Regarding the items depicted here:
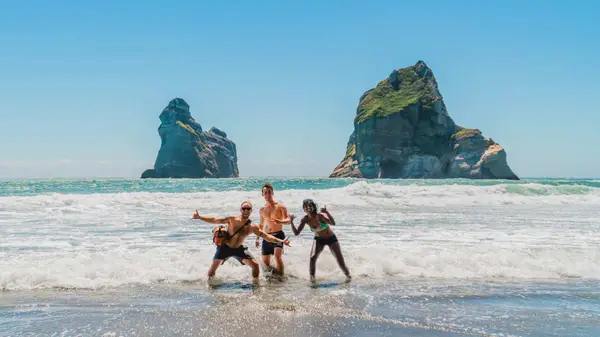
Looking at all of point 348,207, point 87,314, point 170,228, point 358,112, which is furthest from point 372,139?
point 87,314

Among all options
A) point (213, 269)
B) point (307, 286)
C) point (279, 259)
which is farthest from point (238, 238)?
point (307, 286)

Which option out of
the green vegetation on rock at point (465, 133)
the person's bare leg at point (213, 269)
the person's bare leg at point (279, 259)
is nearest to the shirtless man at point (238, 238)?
the person's bare leg at point (213, 269)

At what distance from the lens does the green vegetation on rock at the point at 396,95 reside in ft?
517

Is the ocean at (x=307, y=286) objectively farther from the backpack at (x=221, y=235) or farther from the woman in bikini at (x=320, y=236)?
the backpack at (x=221, y=235)

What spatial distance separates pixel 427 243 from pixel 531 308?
250 inches

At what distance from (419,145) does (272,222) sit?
148m

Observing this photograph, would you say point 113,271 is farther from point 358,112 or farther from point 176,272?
point 358,112

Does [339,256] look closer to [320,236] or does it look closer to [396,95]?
[320,236]

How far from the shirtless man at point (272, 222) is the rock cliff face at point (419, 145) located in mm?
139042

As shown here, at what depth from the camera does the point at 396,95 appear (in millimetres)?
169375

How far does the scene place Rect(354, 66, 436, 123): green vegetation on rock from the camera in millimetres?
157625

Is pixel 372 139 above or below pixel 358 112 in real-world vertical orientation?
below

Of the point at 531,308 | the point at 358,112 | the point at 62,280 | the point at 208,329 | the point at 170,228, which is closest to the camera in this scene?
the point at 208,329

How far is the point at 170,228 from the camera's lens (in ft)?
54.7
